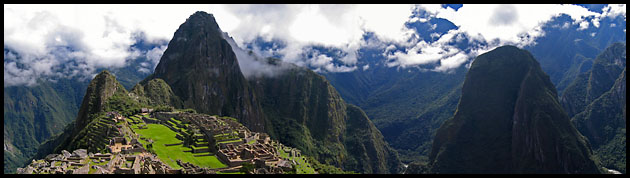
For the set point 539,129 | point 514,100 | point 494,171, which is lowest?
point 494,171

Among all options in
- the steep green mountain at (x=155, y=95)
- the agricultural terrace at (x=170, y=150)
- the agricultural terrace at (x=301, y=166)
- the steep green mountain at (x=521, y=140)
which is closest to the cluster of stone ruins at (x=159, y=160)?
the agricultural terrace at (x=170, y=150)

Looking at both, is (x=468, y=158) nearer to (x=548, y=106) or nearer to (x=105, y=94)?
(x=548, y=106)

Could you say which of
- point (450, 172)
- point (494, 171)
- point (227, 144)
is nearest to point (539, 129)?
point (494, 171)

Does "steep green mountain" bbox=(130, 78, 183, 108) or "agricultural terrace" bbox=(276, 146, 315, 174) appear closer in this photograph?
"agricultural terrace" bbox=(276, 146, 315, 174)

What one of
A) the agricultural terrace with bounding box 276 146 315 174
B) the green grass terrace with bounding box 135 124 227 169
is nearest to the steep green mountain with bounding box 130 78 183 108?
the green grass terrace with bounding box 135 124 227 169

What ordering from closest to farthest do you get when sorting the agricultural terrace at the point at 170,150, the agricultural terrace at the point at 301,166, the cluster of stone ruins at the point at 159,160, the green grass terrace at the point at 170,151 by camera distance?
the cluster of stone ruins at the point at 159,160
the green grass terrace at the point at 170,151
the agricultural terrace at the point at 170,150
the agricultural terrace at the point at 301,166

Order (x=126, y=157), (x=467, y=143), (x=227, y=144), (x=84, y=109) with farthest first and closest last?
(x=467, y=143), (x=84, y=109), (x=227, y=144), (x=126, y=157)

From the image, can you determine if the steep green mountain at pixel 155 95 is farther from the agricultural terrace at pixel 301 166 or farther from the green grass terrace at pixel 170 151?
the agricultural terrace at pixel 301 166

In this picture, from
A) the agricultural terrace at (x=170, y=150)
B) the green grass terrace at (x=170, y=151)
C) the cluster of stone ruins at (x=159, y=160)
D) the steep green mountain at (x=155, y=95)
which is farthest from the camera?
the steep green mountain at (x=155, y=95)

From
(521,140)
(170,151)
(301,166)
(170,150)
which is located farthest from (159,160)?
(521,140)

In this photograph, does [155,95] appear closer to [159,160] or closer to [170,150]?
[170,150]

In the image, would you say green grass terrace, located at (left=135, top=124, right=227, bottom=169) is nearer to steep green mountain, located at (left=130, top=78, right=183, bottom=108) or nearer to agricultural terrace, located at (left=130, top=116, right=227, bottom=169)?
agricultural terrace, located at (left=130, top=116, right=227, bottom=169)
